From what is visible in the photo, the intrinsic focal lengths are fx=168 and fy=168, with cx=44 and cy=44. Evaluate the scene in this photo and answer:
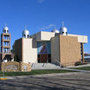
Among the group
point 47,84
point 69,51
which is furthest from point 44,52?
point 47,84

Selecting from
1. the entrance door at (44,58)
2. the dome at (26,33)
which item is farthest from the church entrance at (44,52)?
the dome at (26,33)

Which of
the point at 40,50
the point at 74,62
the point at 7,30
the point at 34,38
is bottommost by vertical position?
the point at 74,62

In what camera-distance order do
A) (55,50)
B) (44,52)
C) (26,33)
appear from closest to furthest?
(55,50), (44,52), (26,33)

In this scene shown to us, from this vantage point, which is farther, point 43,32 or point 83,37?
point 83,37

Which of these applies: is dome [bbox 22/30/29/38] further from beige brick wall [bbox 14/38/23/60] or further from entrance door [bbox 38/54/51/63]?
entrance door [bbox 38/54/51/63]

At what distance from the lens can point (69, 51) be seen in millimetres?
42500

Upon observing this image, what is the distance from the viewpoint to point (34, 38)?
47594 millimetres

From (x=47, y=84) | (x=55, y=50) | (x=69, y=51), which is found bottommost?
(x=47, y=84)

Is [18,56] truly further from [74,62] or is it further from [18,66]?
[18,66]

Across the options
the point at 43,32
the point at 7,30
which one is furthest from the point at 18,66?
the point at 7,30

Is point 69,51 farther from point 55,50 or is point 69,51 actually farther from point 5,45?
point 5,45

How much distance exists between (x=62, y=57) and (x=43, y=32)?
8865 mm

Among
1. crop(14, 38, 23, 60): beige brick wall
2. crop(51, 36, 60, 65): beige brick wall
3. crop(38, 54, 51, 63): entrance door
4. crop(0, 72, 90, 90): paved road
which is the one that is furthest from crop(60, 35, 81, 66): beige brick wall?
crop(0, 72, 90, 90): paved road

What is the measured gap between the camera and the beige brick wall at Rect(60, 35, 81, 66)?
137 feet
